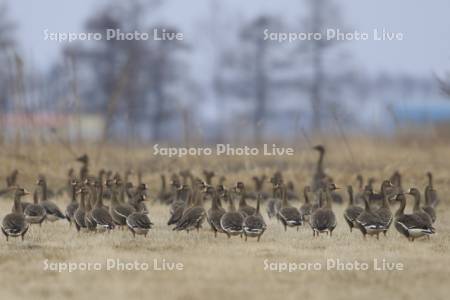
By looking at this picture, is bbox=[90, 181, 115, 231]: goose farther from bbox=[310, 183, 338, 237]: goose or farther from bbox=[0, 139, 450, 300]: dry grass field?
bbox=[310, 183, 338, 237]: goose

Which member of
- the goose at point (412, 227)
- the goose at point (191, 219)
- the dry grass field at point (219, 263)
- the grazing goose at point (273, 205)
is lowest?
the dry grass field at point (219, 263)

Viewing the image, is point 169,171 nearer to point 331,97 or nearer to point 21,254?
point 21,254

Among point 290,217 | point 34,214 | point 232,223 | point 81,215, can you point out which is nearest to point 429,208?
point 290,217

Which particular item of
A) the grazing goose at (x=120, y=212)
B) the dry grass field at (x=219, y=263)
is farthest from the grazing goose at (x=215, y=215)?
the grazing goose at (x=120, y=212)

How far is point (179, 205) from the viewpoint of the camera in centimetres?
1750

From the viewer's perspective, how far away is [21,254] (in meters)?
13.1

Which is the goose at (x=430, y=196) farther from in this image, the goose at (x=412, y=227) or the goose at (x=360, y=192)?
the goose at (x=412, y=227)

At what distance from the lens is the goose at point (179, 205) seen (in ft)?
53.4

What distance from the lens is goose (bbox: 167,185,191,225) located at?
16266 mm

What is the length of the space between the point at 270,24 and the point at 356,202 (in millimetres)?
45000

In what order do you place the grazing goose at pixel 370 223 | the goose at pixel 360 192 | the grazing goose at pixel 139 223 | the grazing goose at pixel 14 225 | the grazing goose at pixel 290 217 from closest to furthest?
the grazing goose at pixel 14 225
the grazing goose at pixel 139 223
the grazing goose at pixel 370 223
the grazing goose at pixel 290 217
the goose at pixel 360 192

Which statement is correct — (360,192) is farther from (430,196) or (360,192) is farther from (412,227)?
(412,227)

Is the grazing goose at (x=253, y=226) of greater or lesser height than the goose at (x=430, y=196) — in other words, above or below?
below

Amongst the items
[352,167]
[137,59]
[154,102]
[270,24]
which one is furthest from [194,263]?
[270,24]
